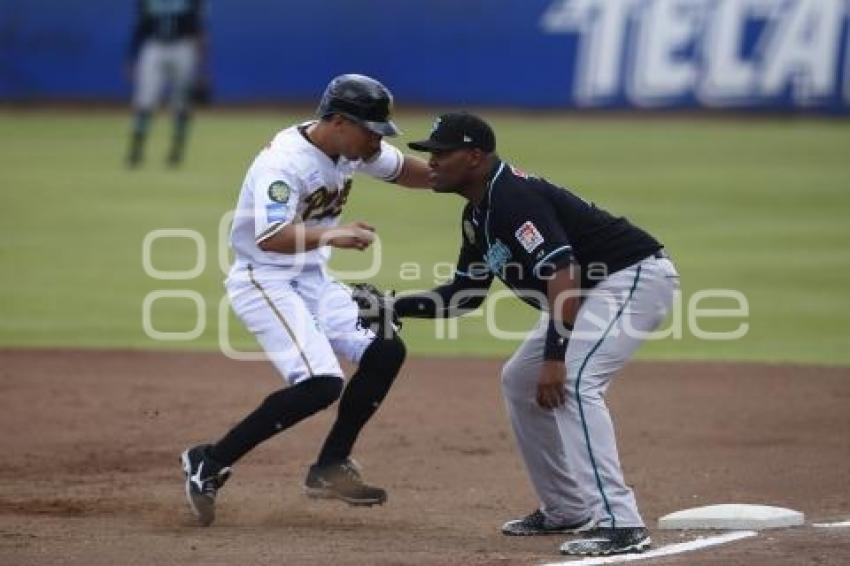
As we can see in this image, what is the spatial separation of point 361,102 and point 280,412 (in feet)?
4.69

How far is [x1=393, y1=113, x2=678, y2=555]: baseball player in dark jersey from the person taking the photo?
723cm

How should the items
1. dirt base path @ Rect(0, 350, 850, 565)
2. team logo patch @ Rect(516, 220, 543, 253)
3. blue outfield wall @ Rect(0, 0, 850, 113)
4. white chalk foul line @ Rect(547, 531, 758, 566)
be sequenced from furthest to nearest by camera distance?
blue outfield wall @ Rect(0, 0, 850, 113), dirt base path @ Rect(0, 350, 850, 565), team logo patch @ Rect(516, 220, 543, 253), white chalk foul line @ Rect(547, 531, 758, 566)

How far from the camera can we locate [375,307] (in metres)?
8.15

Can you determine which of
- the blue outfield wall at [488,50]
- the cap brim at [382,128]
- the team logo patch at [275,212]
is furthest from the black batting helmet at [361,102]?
the blue outfield wall at [488,50]

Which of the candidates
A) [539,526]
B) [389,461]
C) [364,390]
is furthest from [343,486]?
[389,461]

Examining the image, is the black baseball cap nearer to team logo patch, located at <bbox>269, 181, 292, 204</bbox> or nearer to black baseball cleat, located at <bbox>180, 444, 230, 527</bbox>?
team logo patch, located at <bbox>269, 181, 292, 204</bbox>

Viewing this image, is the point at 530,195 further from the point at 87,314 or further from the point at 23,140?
the point at 23,140

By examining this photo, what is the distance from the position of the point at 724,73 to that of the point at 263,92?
7.51 m

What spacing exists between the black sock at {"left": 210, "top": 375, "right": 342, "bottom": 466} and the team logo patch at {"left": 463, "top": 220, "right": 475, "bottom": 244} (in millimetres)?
864

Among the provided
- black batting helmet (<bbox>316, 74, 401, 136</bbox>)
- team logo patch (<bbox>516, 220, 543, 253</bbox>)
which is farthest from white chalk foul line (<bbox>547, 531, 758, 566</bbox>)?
black batting helmet (<bbox>316, 74, 401, 136</bbox>)

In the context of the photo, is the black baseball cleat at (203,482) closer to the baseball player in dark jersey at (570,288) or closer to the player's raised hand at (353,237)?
the player's raised hand at (353,237)

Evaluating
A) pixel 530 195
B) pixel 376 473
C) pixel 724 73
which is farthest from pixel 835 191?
pixel 530 195

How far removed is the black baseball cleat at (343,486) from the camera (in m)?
8.17

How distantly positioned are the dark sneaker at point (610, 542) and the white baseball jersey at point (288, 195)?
1.88 meters
